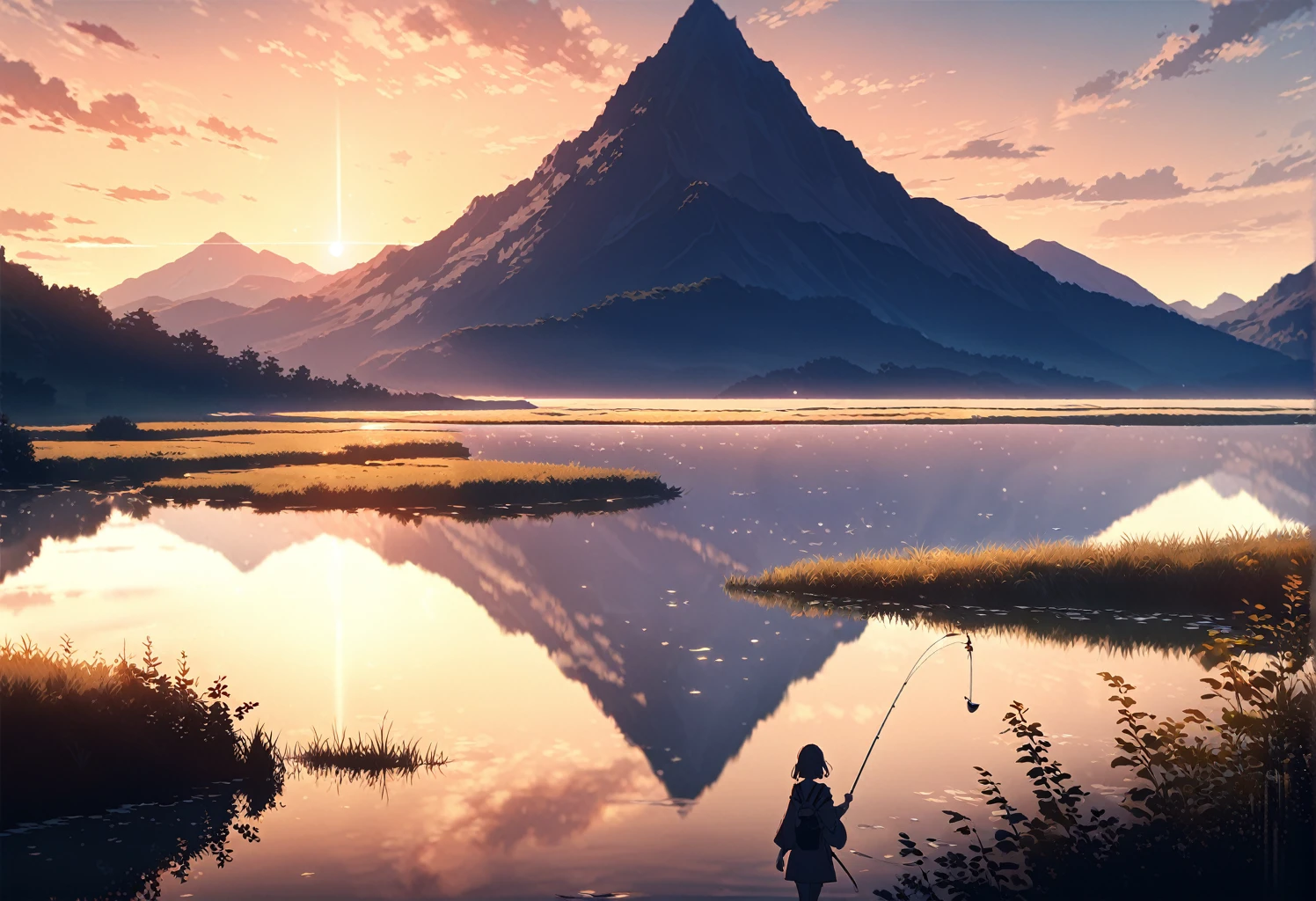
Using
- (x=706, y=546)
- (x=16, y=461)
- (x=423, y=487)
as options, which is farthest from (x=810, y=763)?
(x=16, y=461)

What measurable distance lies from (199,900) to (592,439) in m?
158

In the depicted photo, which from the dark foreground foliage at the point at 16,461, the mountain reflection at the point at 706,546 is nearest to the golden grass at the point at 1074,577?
the mountain reflection at the point at 706,546

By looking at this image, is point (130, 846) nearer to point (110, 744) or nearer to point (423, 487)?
point (110, 744)

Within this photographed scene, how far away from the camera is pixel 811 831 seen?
12867mm

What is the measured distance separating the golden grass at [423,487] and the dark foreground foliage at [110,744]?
51.9 m

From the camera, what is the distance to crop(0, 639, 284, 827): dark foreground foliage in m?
18.7

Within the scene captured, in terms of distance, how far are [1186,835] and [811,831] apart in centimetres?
573

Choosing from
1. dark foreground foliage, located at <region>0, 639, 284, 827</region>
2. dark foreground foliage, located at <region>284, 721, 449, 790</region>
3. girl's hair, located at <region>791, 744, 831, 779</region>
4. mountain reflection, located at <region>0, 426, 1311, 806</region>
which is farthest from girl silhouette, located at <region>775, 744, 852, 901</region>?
dark foreground foliage, located at <region>0, 639, 284, 827</region>

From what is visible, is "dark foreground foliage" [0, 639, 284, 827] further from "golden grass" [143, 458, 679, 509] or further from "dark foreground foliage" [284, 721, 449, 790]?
"golden grass" [143, 458, 679, 509]

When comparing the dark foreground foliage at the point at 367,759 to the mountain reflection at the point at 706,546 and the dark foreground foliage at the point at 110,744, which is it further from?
the mountain reflection at the point at 706,546

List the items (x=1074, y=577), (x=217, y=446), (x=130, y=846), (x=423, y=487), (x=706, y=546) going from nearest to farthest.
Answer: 1. (x=130, y=846)
2. (x=1074, y=577)
3. (x=706, y=546)
4. (x=423, y=487)
5. (x=217, y=446)

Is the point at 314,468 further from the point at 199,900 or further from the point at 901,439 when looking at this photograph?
the point at 901,439

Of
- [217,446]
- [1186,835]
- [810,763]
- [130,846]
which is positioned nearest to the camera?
[810,763]

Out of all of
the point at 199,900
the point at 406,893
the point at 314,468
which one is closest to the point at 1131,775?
the point at 406,893
